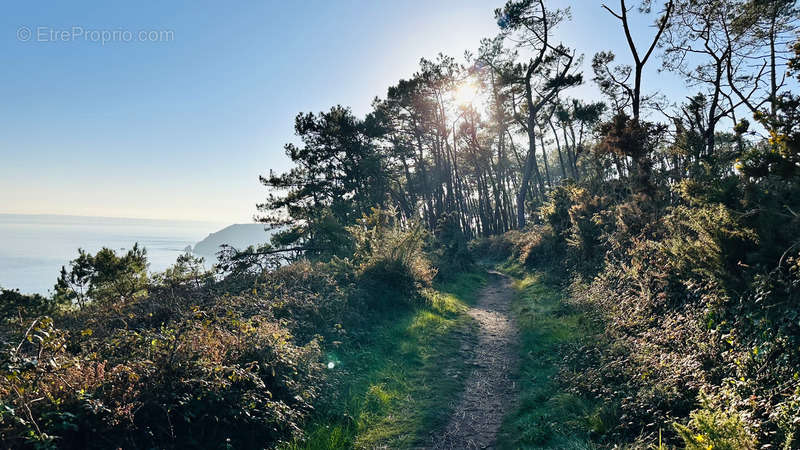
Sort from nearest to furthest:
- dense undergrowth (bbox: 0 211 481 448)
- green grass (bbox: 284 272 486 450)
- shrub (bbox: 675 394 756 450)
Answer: shrub (bbox: 675 394 756 450), dense undergrowth (bbox: 0 211 481 448), green grass (bbox: 284 272 486 450)

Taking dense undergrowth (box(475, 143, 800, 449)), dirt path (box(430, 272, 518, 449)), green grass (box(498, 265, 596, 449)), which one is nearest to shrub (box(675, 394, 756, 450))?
dense undergrowth (box(475, 143, 800, 449))

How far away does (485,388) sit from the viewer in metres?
7.21

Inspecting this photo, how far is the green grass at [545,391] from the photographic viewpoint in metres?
5.16

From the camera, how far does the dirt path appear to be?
18.3ft

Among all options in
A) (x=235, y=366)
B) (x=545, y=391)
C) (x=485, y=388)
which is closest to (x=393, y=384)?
(x=485, y=388)

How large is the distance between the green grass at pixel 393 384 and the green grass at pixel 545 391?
1203mm

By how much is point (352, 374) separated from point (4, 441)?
4.79 m

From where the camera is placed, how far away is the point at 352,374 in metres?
7.25

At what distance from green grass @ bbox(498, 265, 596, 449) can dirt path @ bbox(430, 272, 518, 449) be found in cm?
23

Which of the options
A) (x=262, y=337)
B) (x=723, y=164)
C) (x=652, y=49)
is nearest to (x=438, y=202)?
(x=652, y=49)

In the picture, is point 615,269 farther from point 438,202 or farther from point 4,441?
point 438,202

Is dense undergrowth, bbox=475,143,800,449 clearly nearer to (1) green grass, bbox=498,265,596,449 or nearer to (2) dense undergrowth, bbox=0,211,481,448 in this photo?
(1) green grass, bbox=498,265,596,449

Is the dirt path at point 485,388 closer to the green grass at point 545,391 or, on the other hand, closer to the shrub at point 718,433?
the green grass at point 545,391

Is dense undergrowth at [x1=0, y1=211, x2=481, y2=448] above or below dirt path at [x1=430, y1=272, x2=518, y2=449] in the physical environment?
above
